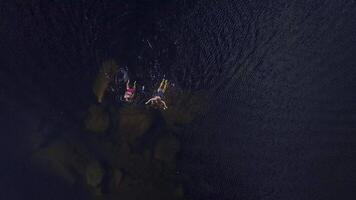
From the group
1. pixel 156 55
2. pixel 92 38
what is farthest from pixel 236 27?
pixel 92 38

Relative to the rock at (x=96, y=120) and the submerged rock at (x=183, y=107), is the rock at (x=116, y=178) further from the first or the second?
the submerged rock at (x=183, y=107)

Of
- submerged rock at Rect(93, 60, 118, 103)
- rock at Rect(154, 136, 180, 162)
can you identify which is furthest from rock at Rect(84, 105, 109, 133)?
rock at Rect(154, 136, 180, 162)

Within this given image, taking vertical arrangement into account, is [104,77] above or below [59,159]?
above

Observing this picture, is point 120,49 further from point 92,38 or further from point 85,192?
point 85,192

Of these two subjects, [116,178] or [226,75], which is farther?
[116,178]

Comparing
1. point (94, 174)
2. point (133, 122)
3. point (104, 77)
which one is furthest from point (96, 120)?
point (104, 77)

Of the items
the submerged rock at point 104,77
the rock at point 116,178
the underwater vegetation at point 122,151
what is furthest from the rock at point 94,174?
the submerged rock at point 104,77

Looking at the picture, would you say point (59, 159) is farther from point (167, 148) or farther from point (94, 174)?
point (167, 148)

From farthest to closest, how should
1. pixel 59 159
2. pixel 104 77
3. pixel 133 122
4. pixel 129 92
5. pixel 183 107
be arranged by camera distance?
pixel 59 159 → pixel 133 122 → pixel 183 107 → pixel 129 92 → pixel 104 77
